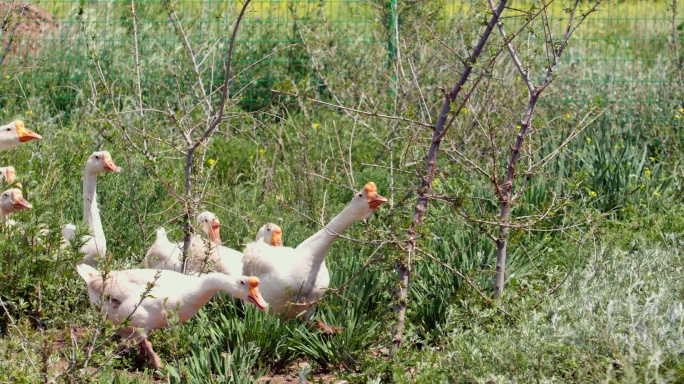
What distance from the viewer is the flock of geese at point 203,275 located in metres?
4.30

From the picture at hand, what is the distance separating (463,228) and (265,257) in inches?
53.4

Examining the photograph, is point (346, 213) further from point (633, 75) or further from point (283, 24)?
point (283, 24)

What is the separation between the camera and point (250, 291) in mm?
4219

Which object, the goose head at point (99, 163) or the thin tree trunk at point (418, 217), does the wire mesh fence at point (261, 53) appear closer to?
the goose head at point (99, 163)

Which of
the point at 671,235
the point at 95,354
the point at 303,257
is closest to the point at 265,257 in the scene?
the point at 303,257

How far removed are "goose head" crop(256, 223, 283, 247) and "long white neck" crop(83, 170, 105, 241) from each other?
37.2 inches

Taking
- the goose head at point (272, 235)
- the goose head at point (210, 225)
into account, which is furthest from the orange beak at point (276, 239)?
the goose head at point (210, 225)

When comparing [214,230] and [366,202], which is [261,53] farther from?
[366,202]

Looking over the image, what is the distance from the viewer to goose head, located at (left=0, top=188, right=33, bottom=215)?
4.94 m

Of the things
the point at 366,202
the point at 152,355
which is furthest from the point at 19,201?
the point at 366,202

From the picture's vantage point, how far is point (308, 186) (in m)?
6.67

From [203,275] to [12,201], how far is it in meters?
1.22

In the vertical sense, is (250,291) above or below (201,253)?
above

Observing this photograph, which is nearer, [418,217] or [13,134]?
[418,217]
